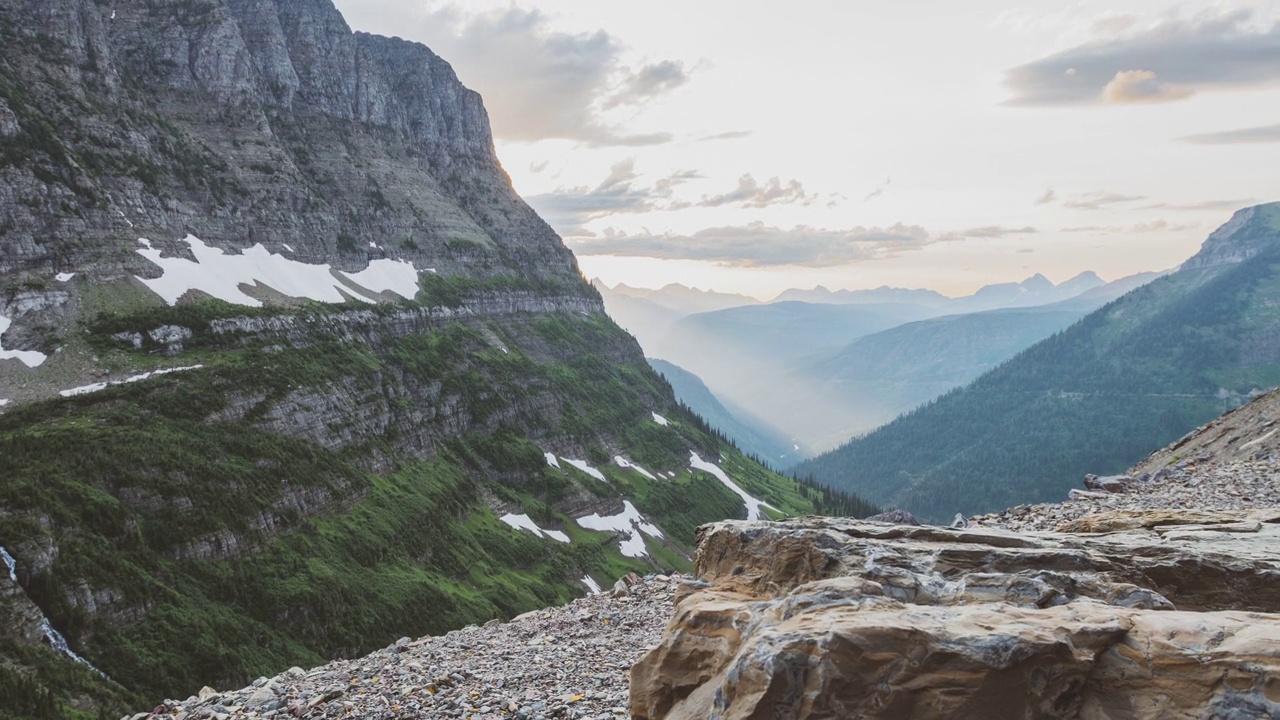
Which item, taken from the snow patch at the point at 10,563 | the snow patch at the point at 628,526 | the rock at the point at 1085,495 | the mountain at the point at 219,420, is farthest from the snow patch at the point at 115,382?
the rock at the point at 1085,495

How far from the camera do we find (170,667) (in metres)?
65.2

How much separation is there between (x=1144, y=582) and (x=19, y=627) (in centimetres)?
7707

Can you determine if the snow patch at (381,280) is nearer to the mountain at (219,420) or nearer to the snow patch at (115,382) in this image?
the mountain at (219,420)

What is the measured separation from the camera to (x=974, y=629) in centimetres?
1134

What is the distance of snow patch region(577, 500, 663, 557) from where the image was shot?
156000 mm

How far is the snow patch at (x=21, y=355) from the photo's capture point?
9906 centimetres

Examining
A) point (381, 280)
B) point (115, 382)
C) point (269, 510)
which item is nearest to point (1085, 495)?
point (269, 510)

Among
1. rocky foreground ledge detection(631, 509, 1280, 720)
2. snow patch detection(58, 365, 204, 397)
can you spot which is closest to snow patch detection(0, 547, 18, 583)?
snow patch detection(58, 365, 204, 397)

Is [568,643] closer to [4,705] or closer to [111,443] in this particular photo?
[4,705]

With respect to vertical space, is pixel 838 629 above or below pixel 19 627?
above

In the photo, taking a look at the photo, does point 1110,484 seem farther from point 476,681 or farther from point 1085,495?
point 476,681

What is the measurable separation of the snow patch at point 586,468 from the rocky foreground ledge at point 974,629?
168026 mm

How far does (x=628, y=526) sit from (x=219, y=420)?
88.7 m

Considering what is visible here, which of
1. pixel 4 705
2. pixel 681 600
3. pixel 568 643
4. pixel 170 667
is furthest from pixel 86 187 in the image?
pixel 681 600
